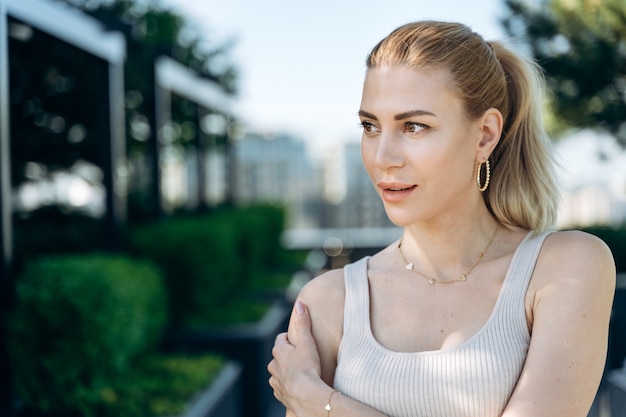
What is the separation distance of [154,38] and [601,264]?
7.83m

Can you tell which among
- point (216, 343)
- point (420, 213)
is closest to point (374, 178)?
point (420, 213)

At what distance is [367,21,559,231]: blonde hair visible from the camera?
54.6 inches

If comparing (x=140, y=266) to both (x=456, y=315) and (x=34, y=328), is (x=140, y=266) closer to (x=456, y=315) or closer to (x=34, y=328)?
(x=34, y=328)

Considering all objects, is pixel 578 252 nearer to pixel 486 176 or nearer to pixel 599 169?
pixel 486 176

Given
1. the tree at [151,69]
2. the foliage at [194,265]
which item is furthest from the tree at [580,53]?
the tree at [151,69]

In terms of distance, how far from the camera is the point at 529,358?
4.26 ft

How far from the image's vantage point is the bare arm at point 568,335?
49.9 inches

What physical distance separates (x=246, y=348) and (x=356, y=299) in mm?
3920

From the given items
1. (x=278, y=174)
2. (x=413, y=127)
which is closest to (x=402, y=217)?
(x=413, y=127)

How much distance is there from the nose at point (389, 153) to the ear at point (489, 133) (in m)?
0.18

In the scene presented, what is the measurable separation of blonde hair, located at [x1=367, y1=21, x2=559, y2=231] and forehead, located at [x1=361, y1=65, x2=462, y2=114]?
1 cm

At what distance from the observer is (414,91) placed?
136 centimetres

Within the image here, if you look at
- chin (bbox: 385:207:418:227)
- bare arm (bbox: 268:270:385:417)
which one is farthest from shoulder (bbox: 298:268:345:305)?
chin (bbox: 385:207:418:227)

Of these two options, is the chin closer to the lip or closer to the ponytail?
the lip
